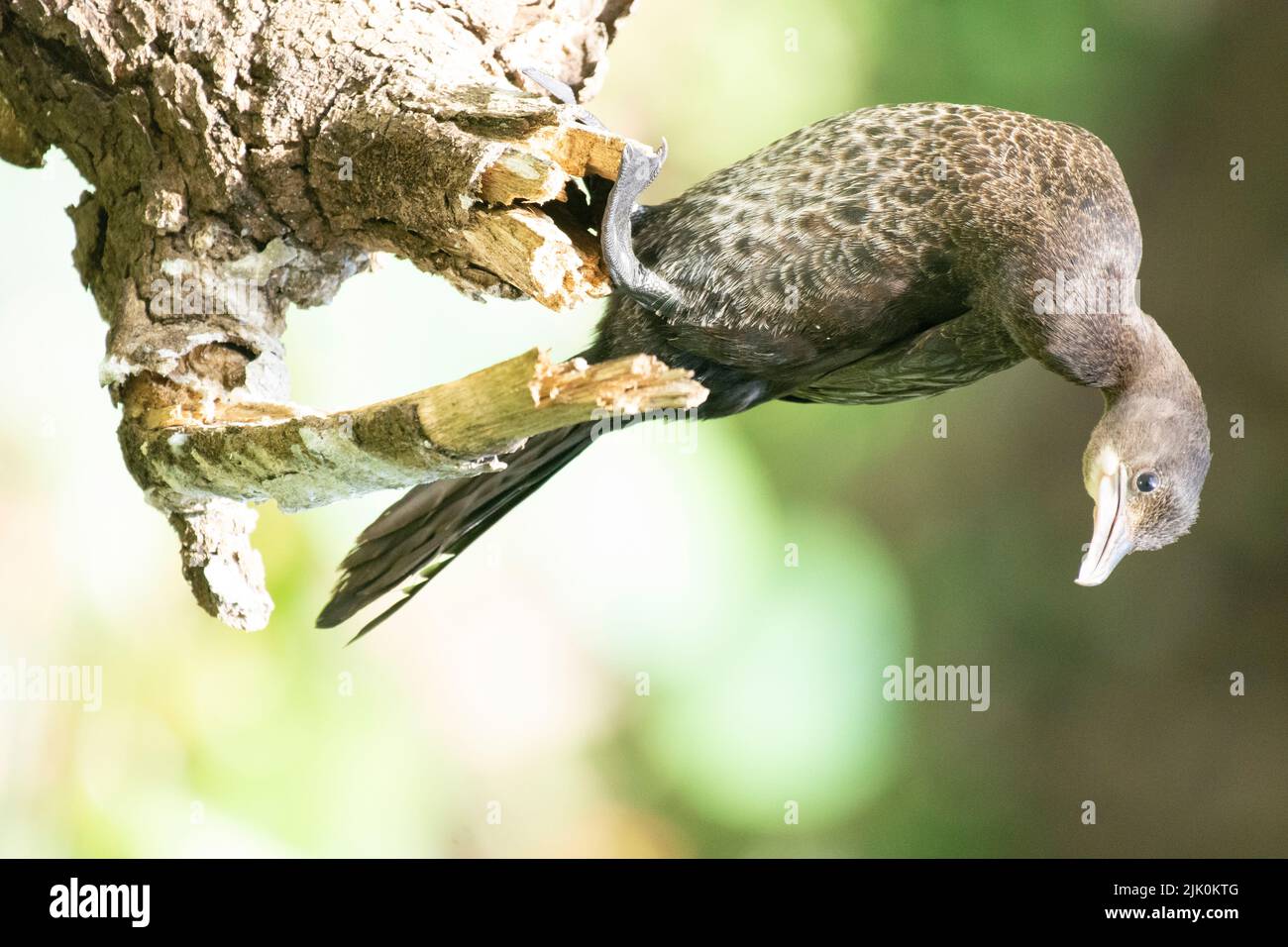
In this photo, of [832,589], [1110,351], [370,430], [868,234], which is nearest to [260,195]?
[370,430]

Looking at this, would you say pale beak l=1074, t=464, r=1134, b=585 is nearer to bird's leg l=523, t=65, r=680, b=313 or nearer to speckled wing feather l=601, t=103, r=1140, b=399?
speckled wing feather l=601, t=103, r=1140, b=399

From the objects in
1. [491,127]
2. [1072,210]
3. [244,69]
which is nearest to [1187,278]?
[1072,210]

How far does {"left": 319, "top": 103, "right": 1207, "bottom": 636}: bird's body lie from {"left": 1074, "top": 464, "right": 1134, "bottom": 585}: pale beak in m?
0.04

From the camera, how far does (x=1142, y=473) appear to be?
5.55 feet

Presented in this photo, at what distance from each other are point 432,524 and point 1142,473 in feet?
3.70

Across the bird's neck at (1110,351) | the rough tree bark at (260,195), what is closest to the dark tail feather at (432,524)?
the rough tree bark at (260,195)

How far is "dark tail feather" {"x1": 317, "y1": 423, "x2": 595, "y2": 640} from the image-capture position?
6.55 feet

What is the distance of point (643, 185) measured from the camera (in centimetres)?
162

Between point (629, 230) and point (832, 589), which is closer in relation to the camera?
point (629, 230)

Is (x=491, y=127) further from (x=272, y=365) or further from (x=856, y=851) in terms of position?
(x=856, y=851)

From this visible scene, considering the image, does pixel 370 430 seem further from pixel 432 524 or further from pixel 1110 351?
pixel 1110 351

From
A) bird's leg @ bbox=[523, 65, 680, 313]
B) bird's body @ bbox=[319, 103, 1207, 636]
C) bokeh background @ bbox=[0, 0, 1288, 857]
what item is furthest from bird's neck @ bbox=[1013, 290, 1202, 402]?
bokeh background @ bbox=[0, 0, 1288, 857]

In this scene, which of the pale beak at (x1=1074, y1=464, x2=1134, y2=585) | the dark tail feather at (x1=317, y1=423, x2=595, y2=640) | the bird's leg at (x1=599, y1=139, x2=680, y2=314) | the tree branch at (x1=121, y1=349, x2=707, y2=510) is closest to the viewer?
the tree branch at (x1=121, y1=349, x2=707, y2=510)

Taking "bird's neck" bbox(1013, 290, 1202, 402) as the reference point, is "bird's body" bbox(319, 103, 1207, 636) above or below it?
above
